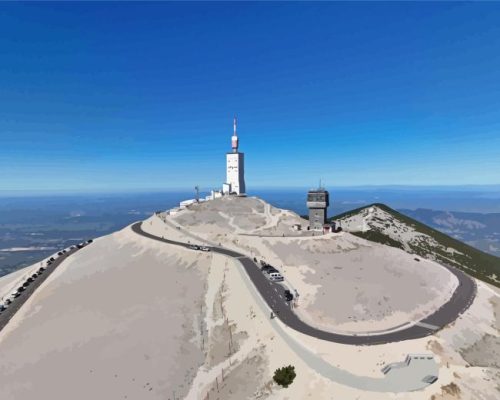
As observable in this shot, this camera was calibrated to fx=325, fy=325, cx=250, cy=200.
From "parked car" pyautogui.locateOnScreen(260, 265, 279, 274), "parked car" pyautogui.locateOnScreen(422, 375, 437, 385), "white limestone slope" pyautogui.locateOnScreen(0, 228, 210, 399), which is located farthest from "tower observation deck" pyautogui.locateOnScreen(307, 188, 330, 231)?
"parked car" pyautogui.locateOnScreen(422, 375, 437, 385)

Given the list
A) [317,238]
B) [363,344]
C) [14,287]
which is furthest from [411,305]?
[14,287]

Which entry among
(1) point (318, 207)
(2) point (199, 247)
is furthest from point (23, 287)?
(1) point (318, 207)

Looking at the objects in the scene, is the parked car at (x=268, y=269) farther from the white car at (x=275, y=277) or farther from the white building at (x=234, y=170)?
the white building at (x=234, y=170)

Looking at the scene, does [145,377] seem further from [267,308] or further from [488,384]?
[488,384]

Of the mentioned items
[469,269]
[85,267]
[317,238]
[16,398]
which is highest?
[317,238]

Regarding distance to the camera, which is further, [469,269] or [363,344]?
[469,269]

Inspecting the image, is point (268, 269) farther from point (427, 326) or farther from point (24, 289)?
point (24, 289)

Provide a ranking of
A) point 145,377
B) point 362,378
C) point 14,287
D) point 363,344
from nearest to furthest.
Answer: point 362,378 < point 363,344 < point 145,377 < point 14,287
